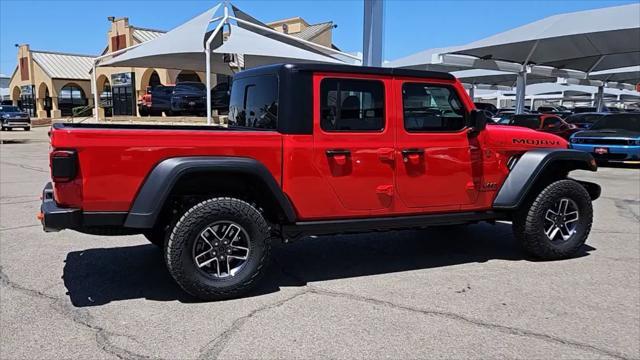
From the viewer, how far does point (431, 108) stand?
489 cm

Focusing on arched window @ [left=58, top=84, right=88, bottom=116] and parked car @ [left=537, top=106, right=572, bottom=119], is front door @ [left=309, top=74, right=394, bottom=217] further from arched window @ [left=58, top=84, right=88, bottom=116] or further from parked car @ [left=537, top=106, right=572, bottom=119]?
arched window @ [left=58, top=84, right=88, bottom=116]

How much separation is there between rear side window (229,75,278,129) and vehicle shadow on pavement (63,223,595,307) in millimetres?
1454

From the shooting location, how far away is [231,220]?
13.6ft

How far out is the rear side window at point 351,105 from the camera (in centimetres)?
444

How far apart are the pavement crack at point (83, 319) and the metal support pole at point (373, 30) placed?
9.58 m

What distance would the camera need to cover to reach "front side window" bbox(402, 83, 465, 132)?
4.75m

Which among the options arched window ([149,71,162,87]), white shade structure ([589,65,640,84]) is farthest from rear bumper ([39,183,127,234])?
white shade structure ([589,65,640,84])

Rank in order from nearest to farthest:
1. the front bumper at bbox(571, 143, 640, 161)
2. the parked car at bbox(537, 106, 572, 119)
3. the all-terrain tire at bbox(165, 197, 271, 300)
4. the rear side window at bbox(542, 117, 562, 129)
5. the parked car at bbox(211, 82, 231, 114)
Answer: the all-terrain tire at bbox(165, 197, 271, 300), the front bumper at bbox(571, 143, 640, 161), the rear side window at bbox(542, 117, 562, 129), the parked car at bbox(211, 82, 231, 114), the parked car at bbox(537, 106, 572, 119)

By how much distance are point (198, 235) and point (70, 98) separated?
54.5 metres

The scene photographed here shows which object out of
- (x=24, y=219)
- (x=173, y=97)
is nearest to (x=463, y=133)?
(x=24, y=219)

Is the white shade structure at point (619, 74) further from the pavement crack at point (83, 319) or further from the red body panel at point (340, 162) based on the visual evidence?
the pavement crack at point (83, 319)

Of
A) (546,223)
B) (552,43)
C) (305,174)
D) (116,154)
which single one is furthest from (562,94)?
(116,154)

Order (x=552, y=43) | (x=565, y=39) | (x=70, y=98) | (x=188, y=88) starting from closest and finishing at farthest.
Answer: (x=565, y=39), (x=552, y=43), (x=188, y=88), (x=70, y=98)

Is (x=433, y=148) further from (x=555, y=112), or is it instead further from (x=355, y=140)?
(x=555, y=112)
